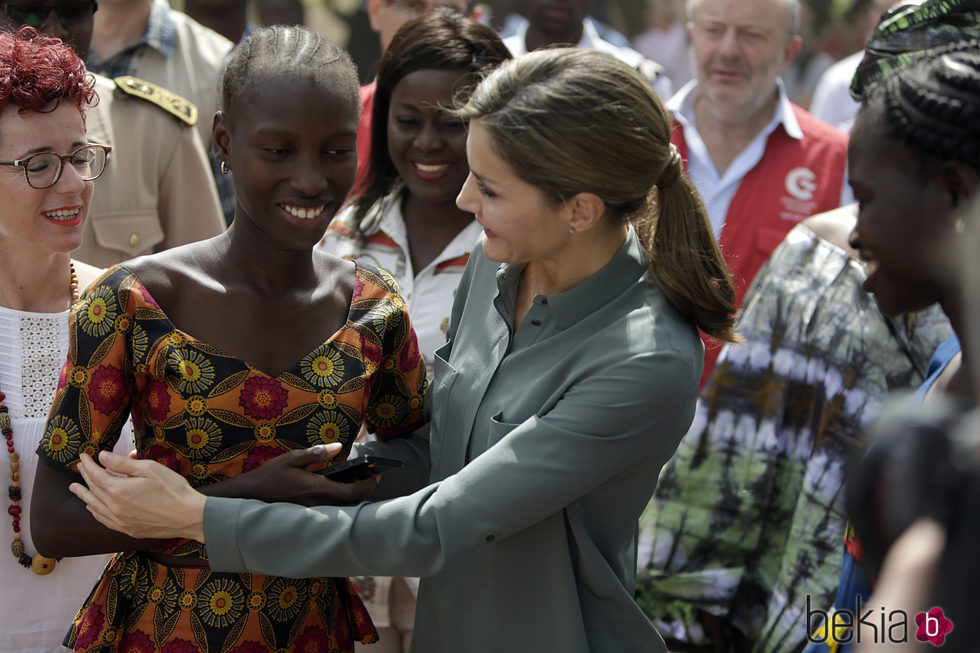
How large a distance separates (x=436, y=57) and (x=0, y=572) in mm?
1875

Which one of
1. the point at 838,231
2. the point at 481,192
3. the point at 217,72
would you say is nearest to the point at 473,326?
the point at 481,192

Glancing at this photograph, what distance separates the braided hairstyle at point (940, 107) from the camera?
172cm

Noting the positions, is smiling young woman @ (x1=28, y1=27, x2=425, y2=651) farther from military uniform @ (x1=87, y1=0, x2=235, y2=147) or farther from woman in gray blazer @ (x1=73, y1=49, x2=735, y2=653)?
military uniform @ (x1=87, y1=0, x2=235, y2=147)

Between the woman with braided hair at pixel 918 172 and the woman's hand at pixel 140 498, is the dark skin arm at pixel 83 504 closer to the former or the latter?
the woman's hand at pixel 140 498

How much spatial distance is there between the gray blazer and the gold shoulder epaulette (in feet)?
5.65

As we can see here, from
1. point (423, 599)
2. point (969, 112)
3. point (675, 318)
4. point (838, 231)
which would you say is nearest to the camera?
point (969, 112)

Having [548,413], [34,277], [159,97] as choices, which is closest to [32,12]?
[159,97]

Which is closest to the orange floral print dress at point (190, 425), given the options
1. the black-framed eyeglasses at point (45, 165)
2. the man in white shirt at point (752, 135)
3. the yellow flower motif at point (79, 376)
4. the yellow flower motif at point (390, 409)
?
the yellow flower motif at point (79, 376)

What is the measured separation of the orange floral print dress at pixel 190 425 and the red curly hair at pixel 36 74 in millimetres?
628

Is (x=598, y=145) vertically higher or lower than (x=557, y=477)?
higher

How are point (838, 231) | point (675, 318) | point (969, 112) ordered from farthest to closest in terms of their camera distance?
point (838, 231)
point (675, 318)
point (969, 112)

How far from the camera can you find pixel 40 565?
7.33 feet

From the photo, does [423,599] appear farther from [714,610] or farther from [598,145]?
[714,610]

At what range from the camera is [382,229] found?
10.8 feet
